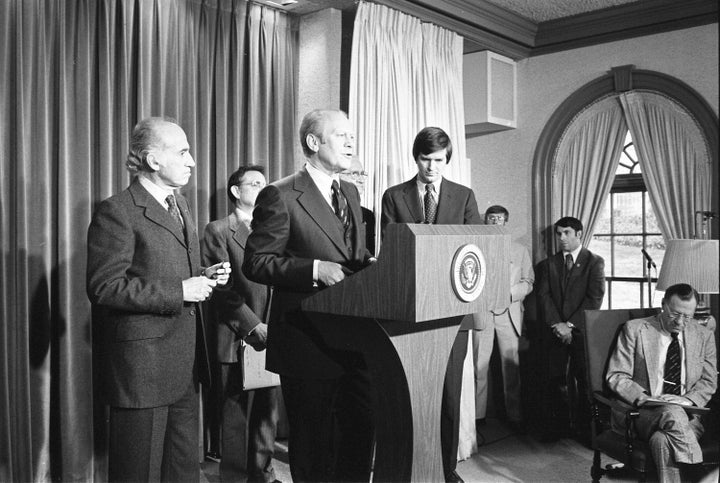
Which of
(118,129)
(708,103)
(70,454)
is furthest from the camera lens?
(708,103)

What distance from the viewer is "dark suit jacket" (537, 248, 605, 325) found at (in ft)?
16.6

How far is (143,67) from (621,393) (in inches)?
120

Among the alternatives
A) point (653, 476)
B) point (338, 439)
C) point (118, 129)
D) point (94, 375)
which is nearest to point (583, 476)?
point (653, 476)

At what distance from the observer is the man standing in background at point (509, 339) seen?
528 cm

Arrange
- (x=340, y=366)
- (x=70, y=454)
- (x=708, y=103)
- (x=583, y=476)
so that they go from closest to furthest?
1. (x=340, y=366)
2. (x=70, y=454)
3. (x=583, y=476)
4. (x=708, y=103)

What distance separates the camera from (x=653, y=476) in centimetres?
343

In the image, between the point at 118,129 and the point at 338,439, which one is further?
the point at 118,129

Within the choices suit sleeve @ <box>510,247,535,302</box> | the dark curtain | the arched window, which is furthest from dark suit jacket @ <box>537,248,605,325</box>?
the dark curtain

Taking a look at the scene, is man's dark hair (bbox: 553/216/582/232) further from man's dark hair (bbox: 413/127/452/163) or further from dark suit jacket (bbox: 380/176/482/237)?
man's dark hair (bbox: 413/127/452/163)

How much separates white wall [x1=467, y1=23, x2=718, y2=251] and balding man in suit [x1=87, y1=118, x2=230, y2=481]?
3944mm

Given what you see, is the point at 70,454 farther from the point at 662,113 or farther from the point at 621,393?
the point at 662,113

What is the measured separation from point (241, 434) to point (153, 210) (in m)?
1.63

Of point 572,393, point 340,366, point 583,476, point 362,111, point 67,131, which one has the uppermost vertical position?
point 362,111

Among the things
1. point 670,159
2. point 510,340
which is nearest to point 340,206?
point 510,340
